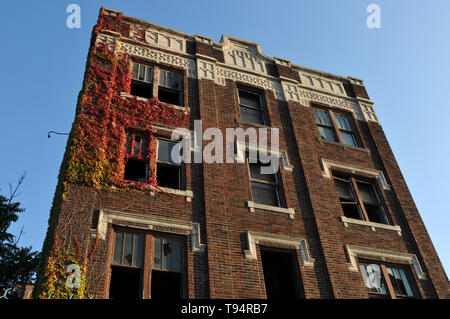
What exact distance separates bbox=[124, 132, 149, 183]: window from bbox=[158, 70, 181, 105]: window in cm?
293

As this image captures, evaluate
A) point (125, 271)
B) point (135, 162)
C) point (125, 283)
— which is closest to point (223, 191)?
point (135, 162)

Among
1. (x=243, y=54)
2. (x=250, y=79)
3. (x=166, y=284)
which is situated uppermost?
(x=243, y=54)

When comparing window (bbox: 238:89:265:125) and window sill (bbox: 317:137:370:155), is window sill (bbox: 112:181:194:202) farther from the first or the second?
window sill (bbox: 317:137:370:155)

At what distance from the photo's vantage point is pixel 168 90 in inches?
569

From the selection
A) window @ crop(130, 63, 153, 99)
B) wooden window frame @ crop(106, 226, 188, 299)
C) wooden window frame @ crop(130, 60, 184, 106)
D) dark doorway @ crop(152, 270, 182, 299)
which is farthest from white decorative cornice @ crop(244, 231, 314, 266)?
window @ crop(130, 63, 153, 99)

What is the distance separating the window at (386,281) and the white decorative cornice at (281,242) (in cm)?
191

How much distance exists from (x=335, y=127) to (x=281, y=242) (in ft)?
22.8

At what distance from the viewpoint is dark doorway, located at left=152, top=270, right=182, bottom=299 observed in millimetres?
9547

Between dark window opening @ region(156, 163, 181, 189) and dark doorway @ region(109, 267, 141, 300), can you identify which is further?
dark window opening @ region(156, 163, 181, 189)

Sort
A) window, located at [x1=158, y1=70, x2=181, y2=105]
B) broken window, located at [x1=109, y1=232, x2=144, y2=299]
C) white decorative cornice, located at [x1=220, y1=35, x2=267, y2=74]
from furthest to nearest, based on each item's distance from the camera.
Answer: white decorative cornice, located at [x1=220, y1=35, x2=267, y2=74]
window, located at [x1=158, y1=70, x2=181, y2=105]
broken window, located at [x1=109, y1=232, x2=144, y2=299]

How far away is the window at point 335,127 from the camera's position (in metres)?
16.1

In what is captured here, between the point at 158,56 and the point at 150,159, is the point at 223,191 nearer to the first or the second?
the point at 150,159
